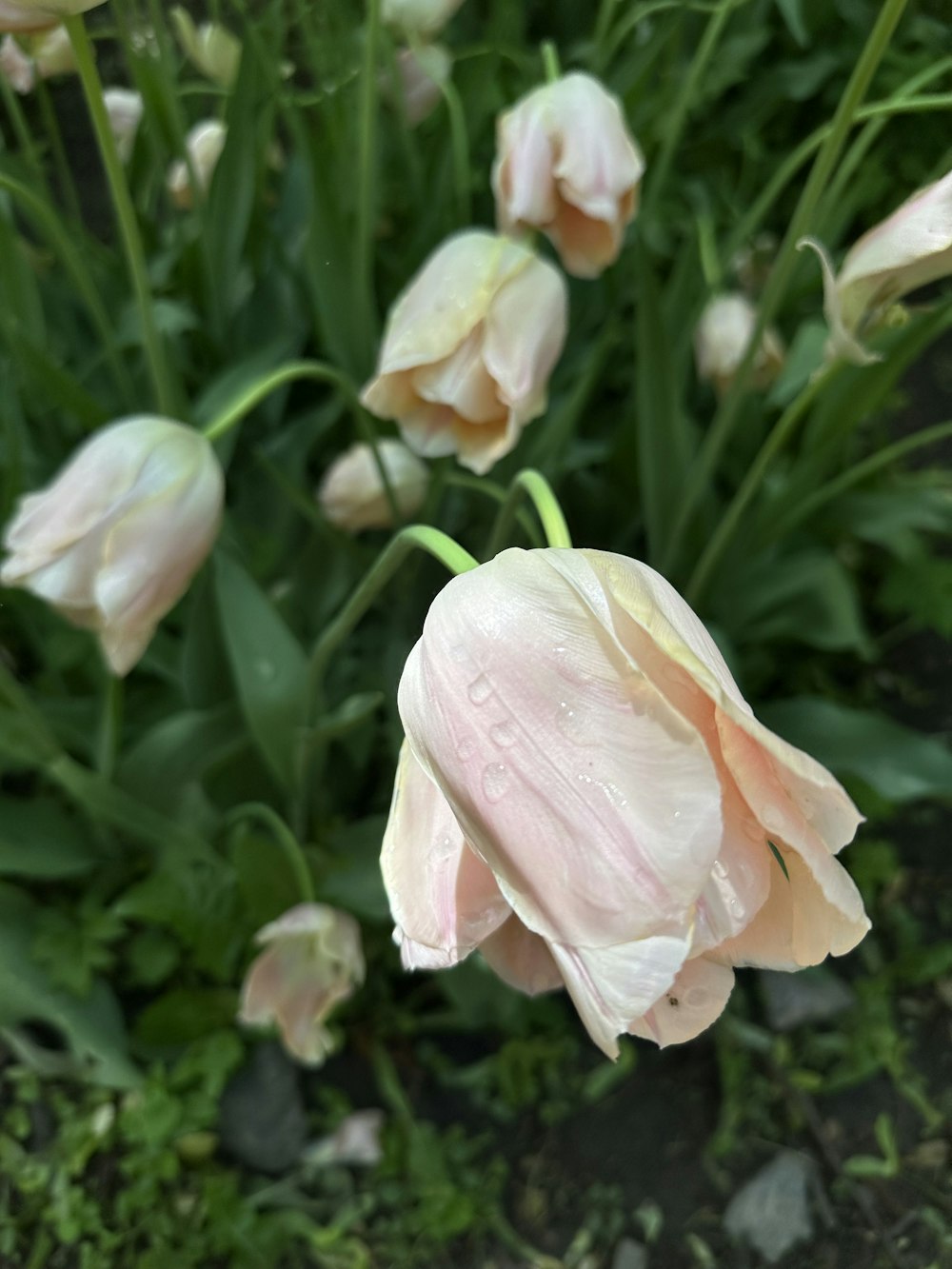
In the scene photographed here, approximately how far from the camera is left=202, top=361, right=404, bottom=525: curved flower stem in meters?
0.54

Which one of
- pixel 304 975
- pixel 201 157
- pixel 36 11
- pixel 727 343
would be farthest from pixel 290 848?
pixel 201 157

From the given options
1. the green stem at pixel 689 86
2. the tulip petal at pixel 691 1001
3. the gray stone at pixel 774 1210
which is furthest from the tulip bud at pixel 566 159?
the gray stone at pixel 774 1210

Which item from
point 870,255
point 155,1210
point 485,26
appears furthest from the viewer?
point 485,26

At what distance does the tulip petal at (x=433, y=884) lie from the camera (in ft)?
1.05

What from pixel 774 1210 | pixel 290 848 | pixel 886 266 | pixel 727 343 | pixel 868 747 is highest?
pixel 886 266

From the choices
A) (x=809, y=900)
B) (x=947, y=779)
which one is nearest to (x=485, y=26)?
(x=947, y=779)

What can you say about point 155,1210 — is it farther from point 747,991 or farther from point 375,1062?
point 747,991

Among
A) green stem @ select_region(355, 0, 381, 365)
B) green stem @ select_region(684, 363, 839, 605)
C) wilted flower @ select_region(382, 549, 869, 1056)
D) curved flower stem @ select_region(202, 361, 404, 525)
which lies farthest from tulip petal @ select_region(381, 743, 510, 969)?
green stem @ select_region(355, 0, 381, 365)

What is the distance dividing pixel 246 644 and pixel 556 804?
495 millimetres

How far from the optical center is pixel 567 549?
323mm

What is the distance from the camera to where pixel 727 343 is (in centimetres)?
95

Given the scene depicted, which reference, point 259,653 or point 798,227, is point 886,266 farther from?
point 259,653

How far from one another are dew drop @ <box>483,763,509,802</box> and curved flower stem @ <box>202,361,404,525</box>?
319 millimetres

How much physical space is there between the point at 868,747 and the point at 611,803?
658 mm
